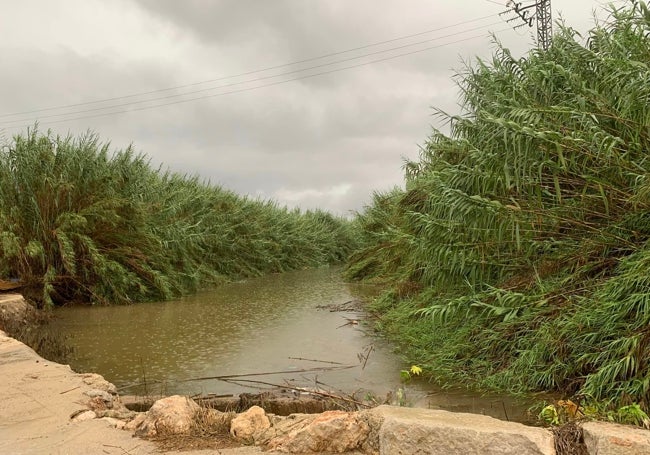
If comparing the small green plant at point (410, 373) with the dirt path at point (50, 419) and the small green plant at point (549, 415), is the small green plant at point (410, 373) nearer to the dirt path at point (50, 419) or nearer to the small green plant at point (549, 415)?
the small green plant at point (549, 415)

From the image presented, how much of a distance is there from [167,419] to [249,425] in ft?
1.59

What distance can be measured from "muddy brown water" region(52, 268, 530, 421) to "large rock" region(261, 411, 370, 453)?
4.70ft

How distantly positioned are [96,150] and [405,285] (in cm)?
712

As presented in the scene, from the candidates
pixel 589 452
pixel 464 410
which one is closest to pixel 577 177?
pixel 464 410

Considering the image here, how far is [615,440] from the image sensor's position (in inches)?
94.7

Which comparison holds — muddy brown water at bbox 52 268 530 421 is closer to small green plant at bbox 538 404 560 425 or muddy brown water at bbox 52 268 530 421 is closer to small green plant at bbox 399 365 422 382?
small green plant at bbox 399 365 422 382

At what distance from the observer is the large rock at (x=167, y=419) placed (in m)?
2.99

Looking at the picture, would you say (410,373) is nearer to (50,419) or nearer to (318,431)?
(318,431)

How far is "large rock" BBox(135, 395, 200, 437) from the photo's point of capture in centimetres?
299

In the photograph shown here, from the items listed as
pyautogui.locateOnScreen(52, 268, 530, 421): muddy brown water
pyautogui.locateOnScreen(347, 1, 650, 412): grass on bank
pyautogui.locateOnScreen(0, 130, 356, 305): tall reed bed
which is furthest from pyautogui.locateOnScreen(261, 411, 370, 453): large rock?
pyautogui.locateOnScreen(0, 130, 356, 305): tall reed bed

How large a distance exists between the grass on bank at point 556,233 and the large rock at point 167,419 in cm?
257

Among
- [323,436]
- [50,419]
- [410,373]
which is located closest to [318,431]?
[323,436]

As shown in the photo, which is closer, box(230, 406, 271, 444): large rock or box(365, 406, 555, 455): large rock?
box(365, 406, 555, 455): large rock

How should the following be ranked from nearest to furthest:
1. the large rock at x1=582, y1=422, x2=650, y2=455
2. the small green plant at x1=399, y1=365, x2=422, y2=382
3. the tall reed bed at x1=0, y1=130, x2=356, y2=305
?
the large rock at x1=582, y1=422, x2=650, y2=455
the small green plant at x1=399, y1=365, x2=422, y2=382
the tall reed bed at x1=0, y1=130, x2=356, y2=305
